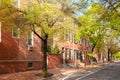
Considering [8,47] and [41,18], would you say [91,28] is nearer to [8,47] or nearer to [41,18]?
[8,47]

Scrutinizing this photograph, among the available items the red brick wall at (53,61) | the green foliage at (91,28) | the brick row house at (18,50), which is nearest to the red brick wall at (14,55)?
the brick row house at (18,50)

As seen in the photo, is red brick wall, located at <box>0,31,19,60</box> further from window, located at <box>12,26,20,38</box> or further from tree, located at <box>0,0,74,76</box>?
tree, located at <box>0,0,74,76</box>

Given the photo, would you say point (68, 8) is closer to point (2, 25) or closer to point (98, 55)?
point (2, 25)

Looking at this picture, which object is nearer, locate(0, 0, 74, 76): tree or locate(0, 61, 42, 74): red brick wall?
locate(0, 0, 74, 76): tree

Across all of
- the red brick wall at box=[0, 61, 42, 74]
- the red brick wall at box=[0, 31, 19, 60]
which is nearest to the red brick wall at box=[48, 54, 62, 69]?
the red brick wall at box=[0, 61, 42, 74]

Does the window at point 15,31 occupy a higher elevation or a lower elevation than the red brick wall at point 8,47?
higher

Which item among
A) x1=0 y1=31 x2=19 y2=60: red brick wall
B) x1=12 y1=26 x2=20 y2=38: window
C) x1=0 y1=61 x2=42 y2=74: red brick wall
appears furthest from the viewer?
x1=0 y1=31 x2=19 y2=60: red brick wall

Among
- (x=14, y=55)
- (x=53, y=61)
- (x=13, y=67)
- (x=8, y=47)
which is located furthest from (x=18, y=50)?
(x=53, y=61)

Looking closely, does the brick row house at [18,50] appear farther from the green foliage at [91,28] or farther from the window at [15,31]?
the green foliage at [91,28]

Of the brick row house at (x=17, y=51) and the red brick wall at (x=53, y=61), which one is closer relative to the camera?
the brick row house at (x=17, y=51)

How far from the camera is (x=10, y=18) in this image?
909 inches

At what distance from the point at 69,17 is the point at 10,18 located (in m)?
5.74

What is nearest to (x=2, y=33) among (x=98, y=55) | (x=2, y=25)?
(x=2, y=25)

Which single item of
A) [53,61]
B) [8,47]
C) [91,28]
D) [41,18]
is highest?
[91,28]
